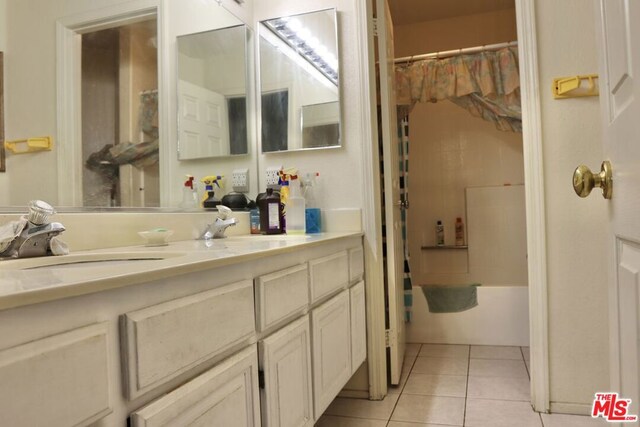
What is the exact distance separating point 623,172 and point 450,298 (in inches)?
94.2

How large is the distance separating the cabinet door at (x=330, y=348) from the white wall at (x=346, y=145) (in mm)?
529

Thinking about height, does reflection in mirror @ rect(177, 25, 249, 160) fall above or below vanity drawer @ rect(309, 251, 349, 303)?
above

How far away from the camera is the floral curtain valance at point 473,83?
2.77 meters

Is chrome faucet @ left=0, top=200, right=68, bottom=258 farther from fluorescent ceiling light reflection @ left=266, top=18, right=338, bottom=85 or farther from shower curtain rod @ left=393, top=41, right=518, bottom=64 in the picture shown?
shower curtain rod @ left=393, top=41, right=518, bottom=64

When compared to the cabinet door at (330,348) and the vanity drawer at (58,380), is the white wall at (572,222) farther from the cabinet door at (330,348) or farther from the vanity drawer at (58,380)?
the vanity drawer at (58,380)

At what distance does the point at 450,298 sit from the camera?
293 cm

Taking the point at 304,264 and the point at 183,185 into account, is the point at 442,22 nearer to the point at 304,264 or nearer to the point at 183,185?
the point at 183,185

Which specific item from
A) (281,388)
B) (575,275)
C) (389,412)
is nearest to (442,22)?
(575,275)

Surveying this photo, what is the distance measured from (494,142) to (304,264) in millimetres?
2796

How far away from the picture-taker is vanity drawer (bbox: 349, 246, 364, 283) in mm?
1897

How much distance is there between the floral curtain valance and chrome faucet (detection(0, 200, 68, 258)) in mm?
2472

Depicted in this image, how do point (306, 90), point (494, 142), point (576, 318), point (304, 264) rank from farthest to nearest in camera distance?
point (494, 142) < point (306, 90) < point (576, 318) < point (304, 264)

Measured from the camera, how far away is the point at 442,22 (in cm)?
370

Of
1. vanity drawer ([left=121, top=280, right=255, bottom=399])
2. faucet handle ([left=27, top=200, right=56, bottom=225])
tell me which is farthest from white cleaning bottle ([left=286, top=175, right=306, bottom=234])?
faucet handle ([left=27, top=200, right=56, bottom=225])
